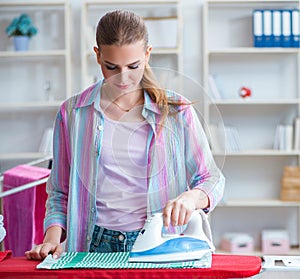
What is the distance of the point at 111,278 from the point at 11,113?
3983mm

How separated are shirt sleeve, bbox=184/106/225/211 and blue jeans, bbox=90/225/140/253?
0.17 m

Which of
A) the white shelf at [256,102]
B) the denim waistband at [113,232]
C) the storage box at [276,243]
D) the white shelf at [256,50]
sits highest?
the white shelf at [256,50]

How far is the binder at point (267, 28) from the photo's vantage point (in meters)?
4.88

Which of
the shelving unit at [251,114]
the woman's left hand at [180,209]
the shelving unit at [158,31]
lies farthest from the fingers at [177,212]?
the shelving unit at [251,114]

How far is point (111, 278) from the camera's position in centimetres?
→ 133

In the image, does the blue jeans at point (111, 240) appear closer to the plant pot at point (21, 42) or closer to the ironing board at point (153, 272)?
the ironing board at point (153, 272)

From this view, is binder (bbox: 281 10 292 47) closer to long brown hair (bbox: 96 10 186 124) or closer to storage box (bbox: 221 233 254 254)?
storage box (bbox: 221 233 254 254)

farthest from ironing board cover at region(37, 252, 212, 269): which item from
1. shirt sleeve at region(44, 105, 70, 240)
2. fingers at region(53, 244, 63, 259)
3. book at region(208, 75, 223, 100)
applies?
book at region(208, 75, 223, 100)

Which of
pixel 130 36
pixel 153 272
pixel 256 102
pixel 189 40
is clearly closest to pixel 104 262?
pixel 153 272

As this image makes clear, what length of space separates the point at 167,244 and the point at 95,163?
0.79 ft

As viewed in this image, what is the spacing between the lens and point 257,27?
4.94m

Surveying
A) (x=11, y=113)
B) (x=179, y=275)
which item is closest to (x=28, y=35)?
(x=11, y=113)

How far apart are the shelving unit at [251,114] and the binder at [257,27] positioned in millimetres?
160

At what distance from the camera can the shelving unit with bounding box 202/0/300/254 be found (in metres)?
5.17
